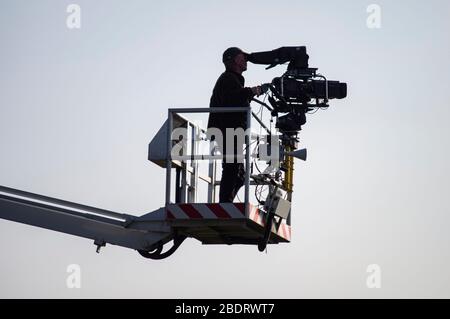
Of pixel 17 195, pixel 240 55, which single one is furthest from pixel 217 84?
pixel 17 195

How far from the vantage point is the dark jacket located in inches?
734

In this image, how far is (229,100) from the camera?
18734 mm

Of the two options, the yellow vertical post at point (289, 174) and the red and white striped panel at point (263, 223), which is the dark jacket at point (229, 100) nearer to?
the yellow vertical post at point (289, 174)

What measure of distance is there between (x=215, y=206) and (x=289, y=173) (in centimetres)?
171

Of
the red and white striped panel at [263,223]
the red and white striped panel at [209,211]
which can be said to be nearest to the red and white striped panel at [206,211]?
the red and white striped panel at [209,211]

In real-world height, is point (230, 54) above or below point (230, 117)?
above

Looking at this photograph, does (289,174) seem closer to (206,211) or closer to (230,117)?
(230,117)

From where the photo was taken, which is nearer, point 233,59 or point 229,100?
point 229,100

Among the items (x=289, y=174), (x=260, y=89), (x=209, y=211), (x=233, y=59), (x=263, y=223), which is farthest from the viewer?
(x=289, y=174)

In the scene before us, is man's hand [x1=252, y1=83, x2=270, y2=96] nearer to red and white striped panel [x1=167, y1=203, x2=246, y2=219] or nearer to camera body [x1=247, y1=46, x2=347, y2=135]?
camera body [x1=247, y1=46, x2=347, y2=135]

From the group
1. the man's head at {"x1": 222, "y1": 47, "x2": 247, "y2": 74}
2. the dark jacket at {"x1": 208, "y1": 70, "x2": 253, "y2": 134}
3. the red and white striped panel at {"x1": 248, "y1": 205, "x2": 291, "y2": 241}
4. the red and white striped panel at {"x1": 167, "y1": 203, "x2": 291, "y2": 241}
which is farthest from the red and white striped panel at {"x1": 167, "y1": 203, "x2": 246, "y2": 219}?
the man's head at {"x1": 222, "y1": 47, "x2": 247, "y2": 74}

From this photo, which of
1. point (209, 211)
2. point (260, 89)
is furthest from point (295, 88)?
point (209, 211)

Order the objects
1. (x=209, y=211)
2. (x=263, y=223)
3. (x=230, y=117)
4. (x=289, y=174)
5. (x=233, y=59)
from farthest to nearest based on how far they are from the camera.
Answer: (x=289, y=174)
(x=233, y=59)
(x=230, y=117)
(x=263, y=223)
(x=209, y=211)

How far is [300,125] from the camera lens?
62.6 feet
